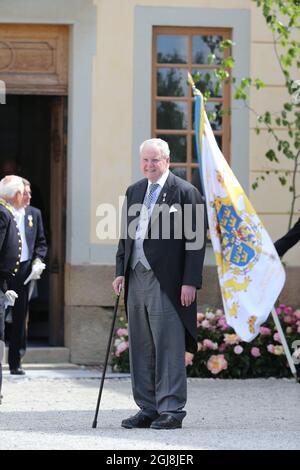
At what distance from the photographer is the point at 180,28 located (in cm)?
1330

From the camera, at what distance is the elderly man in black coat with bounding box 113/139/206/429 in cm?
901

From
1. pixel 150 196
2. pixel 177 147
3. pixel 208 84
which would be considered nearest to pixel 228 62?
pixel 208 84

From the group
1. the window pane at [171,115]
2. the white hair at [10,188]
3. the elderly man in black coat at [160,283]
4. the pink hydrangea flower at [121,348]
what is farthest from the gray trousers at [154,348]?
the window pane at [171,115]

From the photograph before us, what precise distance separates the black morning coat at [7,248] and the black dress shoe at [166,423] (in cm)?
177

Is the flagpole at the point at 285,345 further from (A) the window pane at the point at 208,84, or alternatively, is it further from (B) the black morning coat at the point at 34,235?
(A) the window pane at the point at 208,84

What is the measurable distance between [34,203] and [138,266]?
19.8ft

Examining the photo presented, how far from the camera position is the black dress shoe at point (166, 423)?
886 cm

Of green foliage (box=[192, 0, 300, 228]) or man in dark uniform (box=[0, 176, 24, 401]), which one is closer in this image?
man in dark uniform (box=[0, 176, 24, 401])

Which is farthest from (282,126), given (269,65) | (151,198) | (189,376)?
(151,198)

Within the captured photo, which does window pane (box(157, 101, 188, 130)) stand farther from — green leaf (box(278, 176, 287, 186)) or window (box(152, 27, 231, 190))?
green leaf (box(278, 176, 287, 186))

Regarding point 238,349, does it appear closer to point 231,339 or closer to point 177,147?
point 231,339

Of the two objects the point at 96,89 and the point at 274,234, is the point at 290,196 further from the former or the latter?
the point at 96,89

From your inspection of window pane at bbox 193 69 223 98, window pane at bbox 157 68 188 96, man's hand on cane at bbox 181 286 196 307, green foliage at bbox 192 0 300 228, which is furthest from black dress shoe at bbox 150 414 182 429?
window pane at bbox 157 68 188 96

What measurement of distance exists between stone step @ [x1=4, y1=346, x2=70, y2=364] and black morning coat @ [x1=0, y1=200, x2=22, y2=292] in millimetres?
3254
